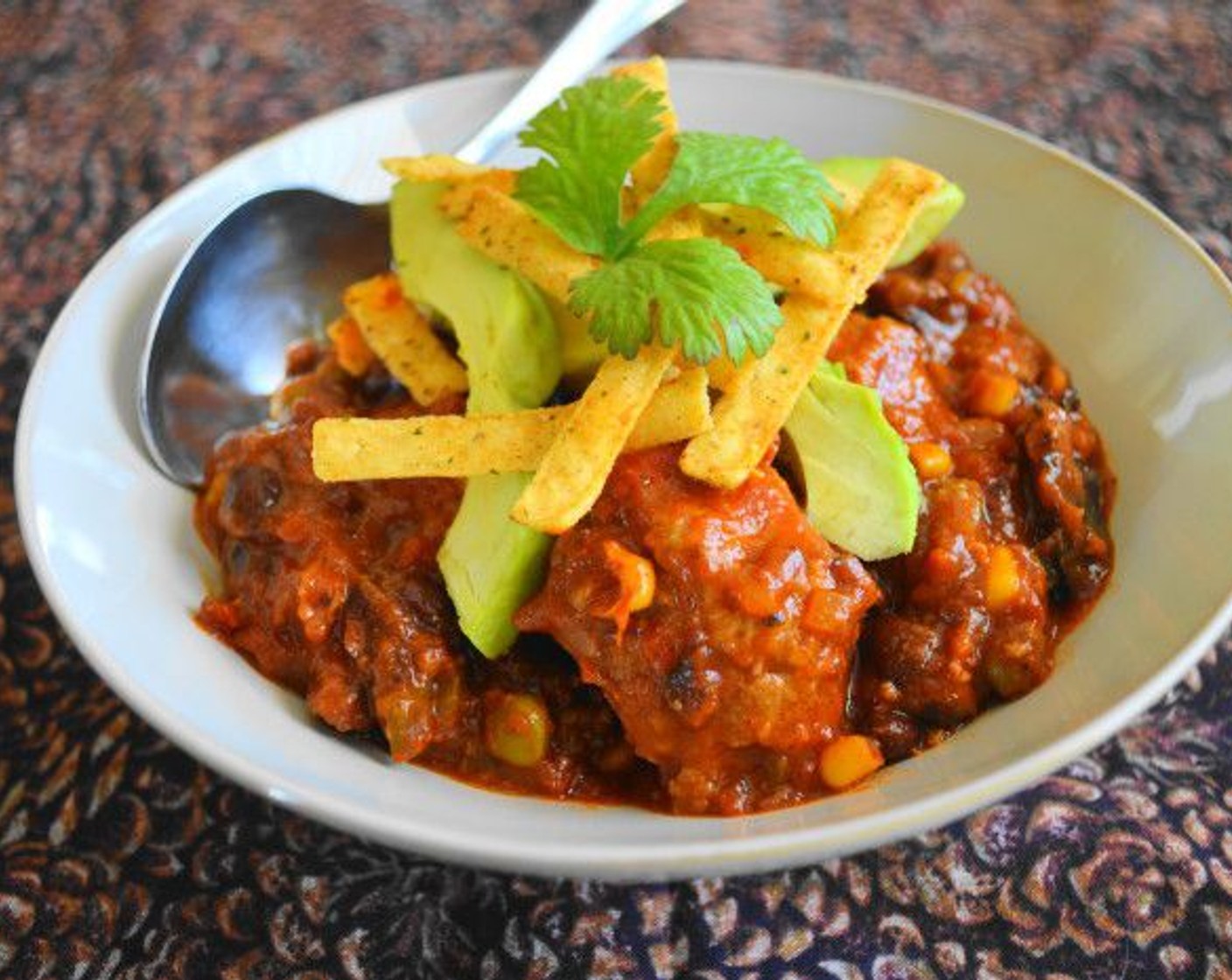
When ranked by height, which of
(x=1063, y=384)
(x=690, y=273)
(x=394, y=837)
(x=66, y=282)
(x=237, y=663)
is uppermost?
(x=690, y=273)

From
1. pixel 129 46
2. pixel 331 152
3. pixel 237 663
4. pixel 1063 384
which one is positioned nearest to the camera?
pixel 237 663

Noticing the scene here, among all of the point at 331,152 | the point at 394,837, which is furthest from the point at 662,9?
the point at 394,837

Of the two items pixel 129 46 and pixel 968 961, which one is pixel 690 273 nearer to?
pixel 968 961

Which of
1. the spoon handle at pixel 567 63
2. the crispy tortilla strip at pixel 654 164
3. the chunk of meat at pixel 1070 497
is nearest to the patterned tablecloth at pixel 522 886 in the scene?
the chunk of meat at pixel 1070 497

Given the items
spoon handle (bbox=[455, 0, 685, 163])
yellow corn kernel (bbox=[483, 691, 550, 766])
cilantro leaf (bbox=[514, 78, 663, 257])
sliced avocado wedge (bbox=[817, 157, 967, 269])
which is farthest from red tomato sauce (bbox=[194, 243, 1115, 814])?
spoon handle (bbox=[455, 0, 685, 163])

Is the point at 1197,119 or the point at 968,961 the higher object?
the point at 1197,119

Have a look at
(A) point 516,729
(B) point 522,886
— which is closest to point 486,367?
(A) point 516,729

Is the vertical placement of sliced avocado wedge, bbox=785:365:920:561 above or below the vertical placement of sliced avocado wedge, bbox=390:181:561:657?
above

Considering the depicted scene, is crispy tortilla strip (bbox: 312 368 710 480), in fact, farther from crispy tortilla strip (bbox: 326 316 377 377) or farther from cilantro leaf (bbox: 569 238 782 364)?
crispy tortilla strip (bbox: 326 316 377 377)
